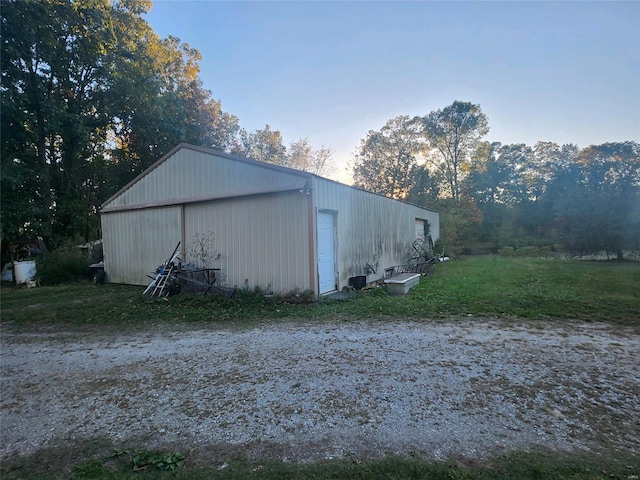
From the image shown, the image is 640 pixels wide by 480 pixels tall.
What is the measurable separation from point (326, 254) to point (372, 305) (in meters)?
1.80

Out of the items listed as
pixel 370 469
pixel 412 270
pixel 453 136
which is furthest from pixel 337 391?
pixel 453 136

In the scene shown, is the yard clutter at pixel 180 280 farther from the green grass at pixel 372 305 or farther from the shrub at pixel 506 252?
the shrub at pixel 506 252

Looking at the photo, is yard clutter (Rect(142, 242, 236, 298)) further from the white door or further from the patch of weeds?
the patch of weeds

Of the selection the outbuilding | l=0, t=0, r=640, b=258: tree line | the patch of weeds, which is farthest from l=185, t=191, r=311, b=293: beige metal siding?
l=0, t=0, r=640, b=258: tree line

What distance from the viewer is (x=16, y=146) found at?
13547mm

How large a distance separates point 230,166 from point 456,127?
2706 cm

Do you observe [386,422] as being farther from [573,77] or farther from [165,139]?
[165,139]

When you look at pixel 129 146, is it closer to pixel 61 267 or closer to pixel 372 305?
pixel 61 267

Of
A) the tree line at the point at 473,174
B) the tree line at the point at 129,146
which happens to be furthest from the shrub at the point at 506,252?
the tree line at the point at 129,146

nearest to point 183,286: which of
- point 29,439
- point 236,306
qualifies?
point 236,306

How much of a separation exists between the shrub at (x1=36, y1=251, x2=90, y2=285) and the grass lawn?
3.67ft

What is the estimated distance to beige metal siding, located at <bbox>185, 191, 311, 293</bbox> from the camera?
725cm

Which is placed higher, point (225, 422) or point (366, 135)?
point (366, 135)

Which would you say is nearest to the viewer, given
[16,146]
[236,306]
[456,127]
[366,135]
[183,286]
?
[236,306]
